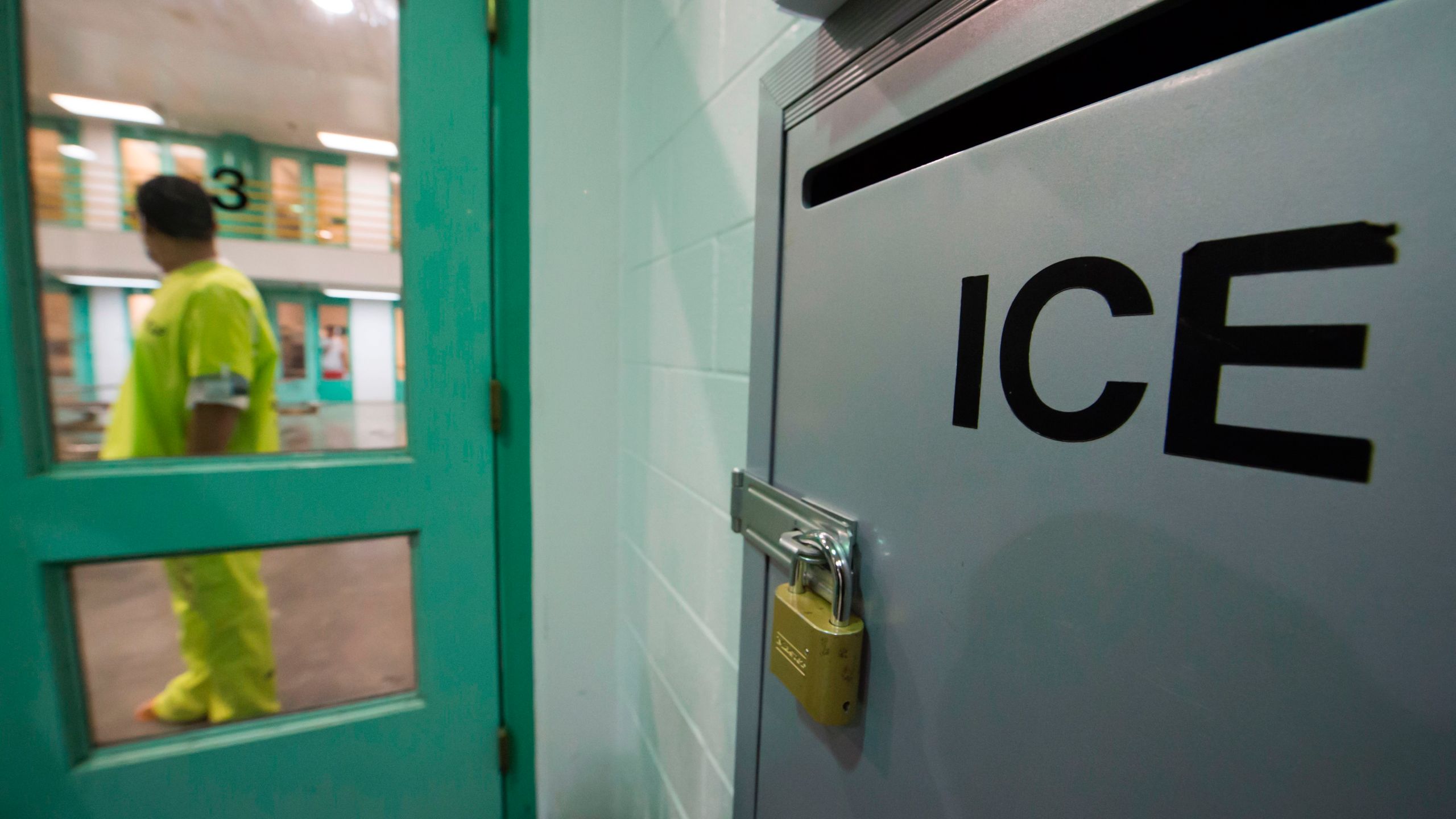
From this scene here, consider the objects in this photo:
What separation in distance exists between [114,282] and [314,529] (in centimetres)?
60

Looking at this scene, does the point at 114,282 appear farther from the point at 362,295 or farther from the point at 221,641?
the point at 221,641

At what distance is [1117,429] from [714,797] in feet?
2.90

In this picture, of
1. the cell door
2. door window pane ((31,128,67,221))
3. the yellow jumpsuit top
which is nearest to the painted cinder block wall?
the cell door

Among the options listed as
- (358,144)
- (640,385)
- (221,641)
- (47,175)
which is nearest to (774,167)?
(640,385)

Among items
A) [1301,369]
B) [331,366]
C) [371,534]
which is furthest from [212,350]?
[1301,369]

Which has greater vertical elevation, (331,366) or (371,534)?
(331,366)

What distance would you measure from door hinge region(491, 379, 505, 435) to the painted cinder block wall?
2.9 inches

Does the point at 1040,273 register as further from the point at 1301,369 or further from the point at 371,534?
the point at 371,534

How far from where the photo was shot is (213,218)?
1.07m

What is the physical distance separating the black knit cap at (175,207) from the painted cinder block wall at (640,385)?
Result: 2.03ft

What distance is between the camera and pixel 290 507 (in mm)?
1124

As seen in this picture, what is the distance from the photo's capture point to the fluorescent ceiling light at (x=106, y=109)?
1.00 meters

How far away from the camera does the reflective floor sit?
1.16 metres

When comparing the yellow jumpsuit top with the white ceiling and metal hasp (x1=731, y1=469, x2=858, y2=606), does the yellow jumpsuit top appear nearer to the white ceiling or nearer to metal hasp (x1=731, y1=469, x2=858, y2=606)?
the white ceiling
